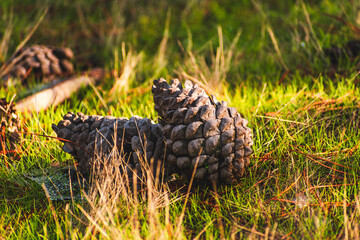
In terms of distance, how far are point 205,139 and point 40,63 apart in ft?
7.15

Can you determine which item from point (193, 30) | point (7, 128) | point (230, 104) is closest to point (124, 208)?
point (7, 128)

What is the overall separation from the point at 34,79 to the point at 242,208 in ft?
7.99

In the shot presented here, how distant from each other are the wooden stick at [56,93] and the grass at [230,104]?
62 millimetres

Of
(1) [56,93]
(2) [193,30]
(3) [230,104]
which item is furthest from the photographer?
(2) [193,30]

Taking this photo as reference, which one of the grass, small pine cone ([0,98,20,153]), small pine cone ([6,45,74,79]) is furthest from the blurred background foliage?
small pine cone ([0,98,20,153])

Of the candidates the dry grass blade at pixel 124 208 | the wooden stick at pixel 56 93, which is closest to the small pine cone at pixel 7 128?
the wooden stick at pixel 56 93

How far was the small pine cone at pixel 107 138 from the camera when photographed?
1898 mm

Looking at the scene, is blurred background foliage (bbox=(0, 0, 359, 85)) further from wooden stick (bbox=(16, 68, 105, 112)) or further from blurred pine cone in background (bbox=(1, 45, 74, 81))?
wooden stick (bbox=(16, 68, 105, 112))

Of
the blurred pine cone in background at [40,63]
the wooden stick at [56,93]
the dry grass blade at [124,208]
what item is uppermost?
the blurred pine cone in background at [40,63]

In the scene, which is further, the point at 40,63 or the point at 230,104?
the point at 40,63

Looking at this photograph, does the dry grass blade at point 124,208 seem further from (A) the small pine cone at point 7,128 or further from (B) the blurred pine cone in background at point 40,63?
(B) the blurred pine cone in background at point 40,63

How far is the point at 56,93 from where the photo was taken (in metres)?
2.93

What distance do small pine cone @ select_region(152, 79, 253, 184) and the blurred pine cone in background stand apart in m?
1.92

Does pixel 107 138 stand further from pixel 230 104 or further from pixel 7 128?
pixel 230 104
